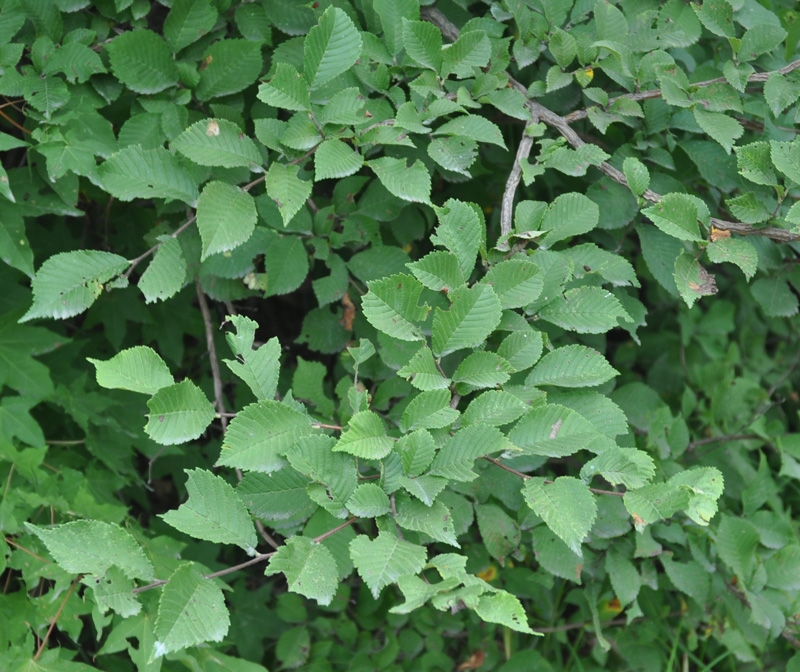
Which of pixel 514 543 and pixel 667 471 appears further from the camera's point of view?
pixel 667 471

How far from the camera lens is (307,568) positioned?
969mm

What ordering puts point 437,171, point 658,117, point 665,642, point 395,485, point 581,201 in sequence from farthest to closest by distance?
point 665,642
point 437,171
point 658,117
point 581,201
point 395,485

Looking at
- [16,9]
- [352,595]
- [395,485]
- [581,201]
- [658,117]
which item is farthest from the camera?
[352,595]

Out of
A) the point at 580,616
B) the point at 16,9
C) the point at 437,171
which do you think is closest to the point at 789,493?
the point at 580,616

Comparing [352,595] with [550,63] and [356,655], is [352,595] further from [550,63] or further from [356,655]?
[550,63]

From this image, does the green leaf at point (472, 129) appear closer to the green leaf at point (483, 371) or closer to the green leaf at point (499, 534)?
the green leaf at point (483, 371)

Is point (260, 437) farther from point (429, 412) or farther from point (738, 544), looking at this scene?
point (738, 544)

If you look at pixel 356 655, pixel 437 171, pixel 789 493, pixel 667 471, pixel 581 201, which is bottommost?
pixel 789 493

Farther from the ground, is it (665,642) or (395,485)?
(395,485)

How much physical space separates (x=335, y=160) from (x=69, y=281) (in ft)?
1.72

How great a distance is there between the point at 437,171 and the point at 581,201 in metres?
0.59

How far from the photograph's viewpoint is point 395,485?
1.03 metres

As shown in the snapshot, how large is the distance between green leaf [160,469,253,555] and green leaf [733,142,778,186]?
3.51 ft

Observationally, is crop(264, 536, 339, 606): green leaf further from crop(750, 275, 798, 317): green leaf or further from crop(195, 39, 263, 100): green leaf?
crop(750, 275, 798, 317): green leaf
